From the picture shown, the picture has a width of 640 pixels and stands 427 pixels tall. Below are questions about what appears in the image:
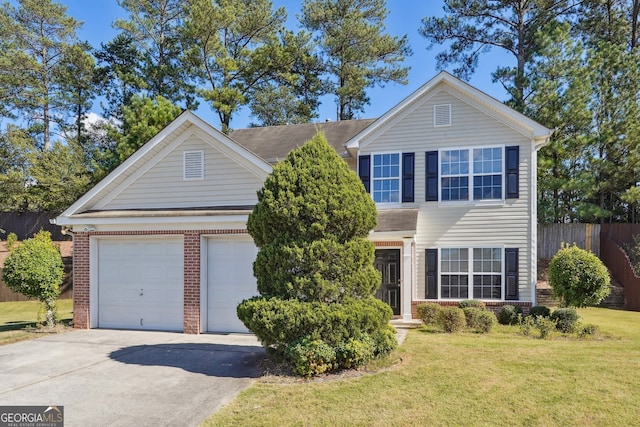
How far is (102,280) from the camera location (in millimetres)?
11672

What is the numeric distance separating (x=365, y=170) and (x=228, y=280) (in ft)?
19.8

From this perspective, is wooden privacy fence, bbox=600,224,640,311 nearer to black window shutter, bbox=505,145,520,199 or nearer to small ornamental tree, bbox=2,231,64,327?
black window shutter, bbox=505,145,520,199

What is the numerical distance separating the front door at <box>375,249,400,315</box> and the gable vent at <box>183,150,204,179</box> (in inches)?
232

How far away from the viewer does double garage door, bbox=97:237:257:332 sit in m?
11.0

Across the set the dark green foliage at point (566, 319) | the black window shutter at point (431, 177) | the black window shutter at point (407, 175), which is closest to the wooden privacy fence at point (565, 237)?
the black window shutter at point (431, 177)

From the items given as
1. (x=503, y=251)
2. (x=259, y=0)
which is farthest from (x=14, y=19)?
(x=503, y=251)

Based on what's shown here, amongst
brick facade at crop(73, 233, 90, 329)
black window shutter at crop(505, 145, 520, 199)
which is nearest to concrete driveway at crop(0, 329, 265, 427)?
brick facade at crop(73, 233, 90, 329)

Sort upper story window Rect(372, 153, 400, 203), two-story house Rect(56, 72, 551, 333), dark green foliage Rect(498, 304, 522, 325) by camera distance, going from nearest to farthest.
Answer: two-story house Rect(56, 72, 551, 333), dark green foliage Rect(498, 304, 522, 325), upper story window Rect(372, 153, 400, 203)

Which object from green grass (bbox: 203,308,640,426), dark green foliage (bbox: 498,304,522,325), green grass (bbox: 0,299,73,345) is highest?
green grass (bbox: 203,308,640,426)

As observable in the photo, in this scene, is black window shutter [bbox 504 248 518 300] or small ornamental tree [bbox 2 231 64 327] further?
black window shutter [bbox 504 248 518 300]

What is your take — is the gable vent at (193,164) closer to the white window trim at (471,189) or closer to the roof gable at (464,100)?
the roof gable at (464,100)

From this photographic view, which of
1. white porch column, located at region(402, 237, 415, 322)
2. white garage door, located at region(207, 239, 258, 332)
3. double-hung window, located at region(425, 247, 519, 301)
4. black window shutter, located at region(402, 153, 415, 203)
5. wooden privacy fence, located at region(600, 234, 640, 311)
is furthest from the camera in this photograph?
wooden privacy fence, located at region(600, 234, 640, 311)

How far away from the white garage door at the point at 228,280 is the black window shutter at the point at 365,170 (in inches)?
200

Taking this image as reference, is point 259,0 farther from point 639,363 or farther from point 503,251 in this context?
point 639,363
